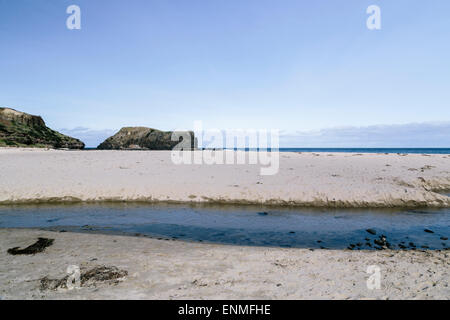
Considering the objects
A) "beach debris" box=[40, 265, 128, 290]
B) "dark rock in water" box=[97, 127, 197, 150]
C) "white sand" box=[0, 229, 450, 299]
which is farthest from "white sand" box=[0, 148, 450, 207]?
"dark rock in water" box=[97, 127, 197, 150]

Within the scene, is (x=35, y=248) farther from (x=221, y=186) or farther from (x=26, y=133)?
(x=26, y=133)

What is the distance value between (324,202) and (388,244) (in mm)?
7210

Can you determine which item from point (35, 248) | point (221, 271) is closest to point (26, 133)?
point (35, 248)

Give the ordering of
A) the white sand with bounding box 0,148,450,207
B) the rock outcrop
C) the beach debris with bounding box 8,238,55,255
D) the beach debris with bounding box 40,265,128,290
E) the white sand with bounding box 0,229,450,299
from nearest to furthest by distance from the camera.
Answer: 1. the white sand with bounding box 0,229,450,299
2. the beach debris with bounding box 40,265,128,290
3. the beach debris with bounding box 8,238,55,255
4. the white sand with bounding box 0,148,450,207
5. the rock outcrop

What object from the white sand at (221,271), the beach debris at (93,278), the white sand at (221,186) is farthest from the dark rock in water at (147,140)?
the beach debris at (93,278)

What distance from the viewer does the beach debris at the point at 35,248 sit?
341 inches

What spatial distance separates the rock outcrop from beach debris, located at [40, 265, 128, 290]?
6651 centimetres

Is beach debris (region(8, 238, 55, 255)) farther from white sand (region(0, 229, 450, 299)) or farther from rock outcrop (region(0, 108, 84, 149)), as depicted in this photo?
rock outcrop (region(0, 108, 84, 149))

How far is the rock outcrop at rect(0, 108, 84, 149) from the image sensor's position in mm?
60822

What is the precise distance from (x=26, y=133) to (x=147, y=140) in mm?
45673

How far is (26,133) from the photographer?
65.9 m
